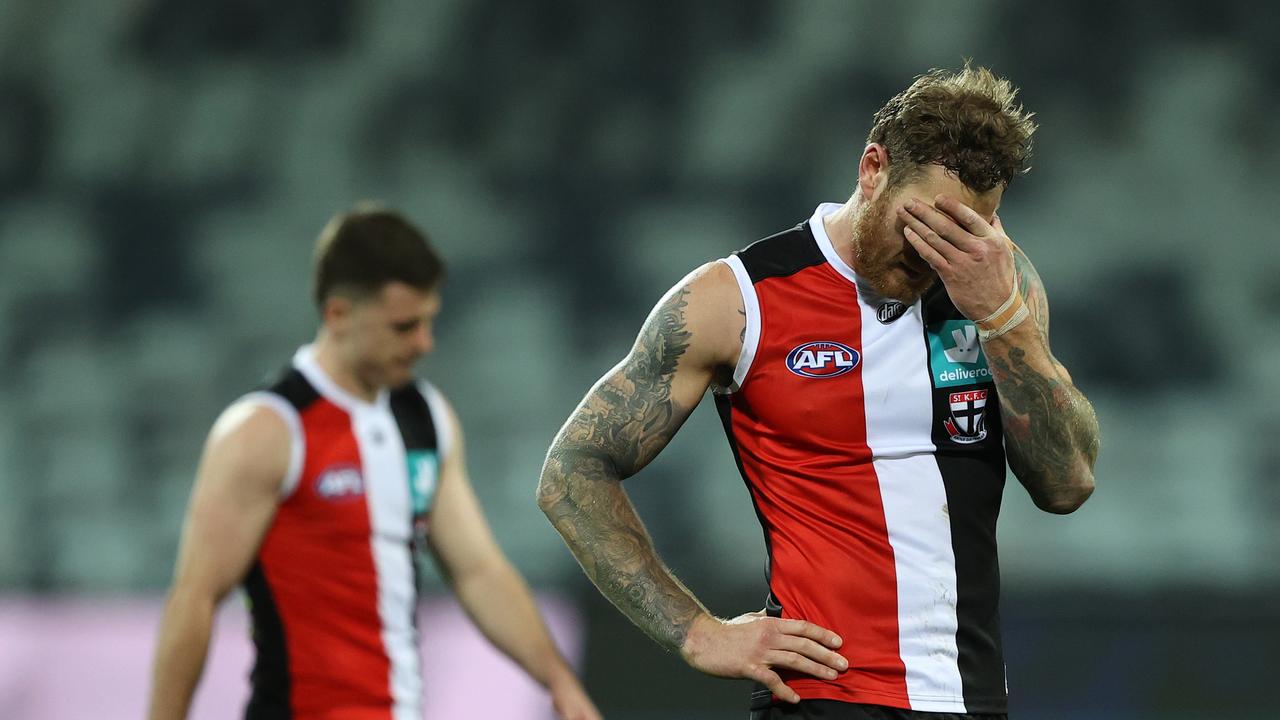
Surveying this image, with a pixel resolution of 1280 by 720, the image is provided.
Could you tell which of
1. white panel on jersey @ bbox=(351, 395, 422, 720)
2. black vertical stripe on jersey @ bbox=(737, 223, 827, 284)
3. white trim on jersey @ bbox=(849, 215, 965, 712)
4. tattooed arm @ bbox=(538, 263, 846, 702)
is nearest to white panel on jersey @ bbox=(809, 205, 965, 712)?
white trim on jersey @ bbox=(849, 215, 965, 712)

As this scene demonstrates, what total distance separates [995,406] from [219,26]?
28.9 feet

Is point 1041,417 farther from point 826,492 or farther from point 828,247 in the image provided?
point 828,247

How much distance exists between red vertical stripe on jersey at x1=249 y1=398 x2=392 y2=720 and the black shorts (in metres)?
1.37

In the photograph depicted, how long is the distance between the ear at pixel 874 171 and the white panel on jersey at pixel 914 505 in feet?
0.72

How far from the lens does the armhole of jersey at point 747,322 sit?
2.69 m

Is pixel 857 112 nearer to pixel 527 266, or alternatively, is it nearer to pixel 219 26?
pixel 527 266

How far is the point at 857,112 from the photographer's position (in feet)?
32.1

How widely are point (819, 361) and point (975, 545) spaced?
1.49ft

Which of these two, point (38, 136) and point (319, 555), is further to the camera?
point (38, 136)

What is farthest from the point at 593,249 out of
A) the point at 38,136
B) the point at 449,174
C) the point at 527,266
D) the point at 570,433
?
the point at 570,433

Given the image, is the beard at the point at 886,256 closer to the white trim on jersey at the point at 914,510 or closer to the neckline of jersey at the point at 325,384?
the white trim on jersey at the point at 914,510

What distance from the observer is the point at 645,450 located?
2740 mm

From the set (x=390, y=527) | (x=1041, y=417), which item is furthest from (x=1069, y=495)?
(x=390, y=527)

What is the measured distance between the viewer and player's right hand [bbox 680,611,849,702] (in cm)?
258
